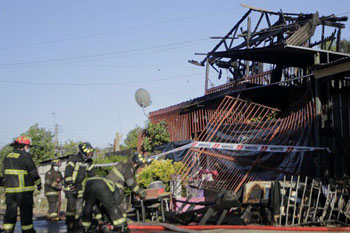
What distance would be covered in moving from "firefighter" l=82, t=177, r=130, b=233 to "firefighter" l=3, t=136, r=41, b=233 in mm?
1542

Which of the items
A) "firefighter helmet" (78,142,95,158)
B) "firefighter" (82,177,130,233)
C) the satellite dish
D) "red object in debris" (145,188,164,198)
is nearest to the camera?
"firefighter" (82,177,130,233)

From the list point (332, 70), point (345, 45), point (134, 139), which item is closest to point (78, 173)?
point (332, 70)

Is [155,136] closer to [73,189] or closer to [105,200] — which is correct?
[73,189]

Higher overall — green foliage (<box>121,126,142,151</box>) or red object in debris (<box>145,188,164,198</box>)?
green foliage (<box>121,126,142,151</box>)

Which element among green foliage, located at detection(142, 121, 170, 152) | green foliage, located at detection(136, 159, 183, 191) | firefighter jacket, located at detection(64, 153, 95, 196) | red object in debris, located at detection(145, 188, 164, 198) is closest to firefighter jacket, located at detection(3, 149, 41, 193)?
firefighter jacket, located at detection(64, 153, 95, 196)

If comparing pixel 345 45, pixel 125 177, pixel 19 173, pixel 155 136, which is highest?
pixel 345 45

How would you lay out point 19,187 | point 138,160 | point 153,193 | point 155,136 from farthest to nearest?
1. point 155,136
2. point 153,193
3. point 19,187
4. point 138,160

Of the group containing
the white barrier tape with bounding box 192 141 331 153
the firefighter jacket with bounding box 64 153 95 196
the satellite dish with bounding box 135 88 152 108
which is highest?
the satellite dish with bounding box 135 88 152 108

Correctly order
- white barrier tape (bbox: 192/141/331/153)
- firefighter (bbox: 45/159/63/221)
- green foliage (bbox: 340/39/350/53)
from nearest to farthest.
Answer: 1. white barrier tape (bbox: 192/141/331/153)
2. firefighter (bbox: 45/159/63/221)
3. green foliage (bbox: 340/39/350/53)

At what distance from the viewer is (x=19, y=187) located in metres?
9.05

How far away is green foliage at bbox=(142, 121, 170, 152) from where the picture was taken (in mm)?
22250

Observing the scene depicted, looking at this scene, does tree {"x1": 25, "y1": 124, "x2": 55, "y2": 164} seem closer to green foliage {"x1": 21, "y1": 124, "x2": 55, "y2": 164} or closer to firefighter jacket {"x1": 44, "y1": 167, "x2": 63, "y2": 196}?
green foliage {"x1": 21, "y1": 124, "x2": 55, "y2": 164}

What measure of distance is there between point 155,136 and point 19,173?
13.5m

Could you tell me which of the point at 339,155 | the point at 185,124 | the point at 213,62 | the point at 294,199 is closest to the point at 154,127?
the point at 185,124
